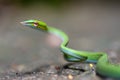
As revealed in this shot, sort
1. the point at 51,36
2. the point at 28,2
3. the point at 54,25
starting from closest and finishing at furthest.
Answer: the point at 51,36 < the point at 54,25 < the point at 28,2

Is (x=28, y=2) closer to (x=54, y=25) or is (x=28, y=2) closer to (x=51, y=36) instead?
(x=54, y=25)

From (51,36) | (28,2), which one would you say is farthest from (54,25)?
(28,2)

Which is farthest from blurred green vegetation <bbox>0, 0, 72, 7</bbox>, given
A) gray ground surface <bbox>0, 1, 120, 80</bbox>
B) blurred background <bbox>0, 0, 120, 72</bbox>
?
gray ground surface <bbox>0, 1, 120, 80</bbox>

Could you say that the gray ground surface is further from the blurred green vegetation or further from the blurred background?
the blurred green vegetation

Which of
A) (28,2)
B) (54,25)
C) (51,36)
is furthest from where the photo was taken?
(28,2)

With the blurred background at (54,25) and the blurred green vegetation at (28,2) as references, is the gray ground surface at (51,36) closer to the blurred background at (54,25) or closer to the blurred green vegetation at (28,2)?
the blurred background at (54,25)

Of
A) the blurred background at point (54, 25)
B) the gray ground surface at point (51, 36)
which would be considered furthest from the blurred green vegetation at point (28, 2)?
the gray ground surface at point (51, 36)

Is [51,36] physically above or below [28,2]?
below

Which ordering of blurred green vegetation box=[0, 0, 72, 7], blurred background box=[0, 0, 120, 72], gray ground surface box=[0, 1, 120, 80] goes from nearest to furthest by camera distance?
gray ground surface box=[0, 1, 120, 80]
blurred background box=[0, 0, 120, 72]
blurred green vegetation box=[0, 0, 72, 7]
